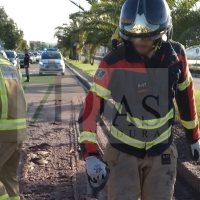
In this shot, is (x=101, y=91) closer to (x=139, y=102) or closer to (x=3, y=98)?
(x=139, y=102)

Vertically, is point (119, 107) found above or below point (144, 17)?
below

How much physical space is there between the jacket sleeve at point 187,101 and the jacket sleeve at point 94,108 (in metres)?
0.57

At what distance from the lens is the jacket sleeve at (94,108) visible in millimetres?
2768

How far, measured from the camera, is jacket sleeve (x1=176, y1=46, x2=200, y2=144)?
120 inches

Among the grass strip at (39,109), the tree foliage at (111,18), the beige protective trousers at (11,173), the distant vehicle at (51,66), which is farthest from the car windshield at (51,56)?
the beige protective trousers at (11,173)

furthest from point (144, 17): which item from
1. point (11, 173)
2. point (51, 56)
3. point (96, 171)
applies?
point (51, 56)

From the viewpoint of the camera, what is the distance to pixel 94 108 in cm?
281

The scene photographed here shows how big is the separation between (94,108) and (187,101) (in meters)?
0.73

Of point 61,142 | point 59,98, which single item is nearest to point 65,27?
point 59,98

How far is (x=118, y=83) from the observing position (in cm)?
285

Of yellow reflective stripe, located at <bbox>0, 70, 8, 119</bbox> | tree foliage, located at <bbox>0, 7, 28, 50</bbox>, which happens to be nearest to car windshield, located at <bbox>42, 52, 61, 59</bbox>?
yellow reflective stripe, located at <bbox>0, 70, 8, 119</bbox>

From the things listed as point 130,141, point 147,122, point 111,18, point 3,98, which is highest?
point 111,18

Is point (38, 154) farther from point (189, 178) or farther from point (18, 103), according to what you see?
point (18, 103)

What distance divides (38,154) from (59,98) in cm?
763
